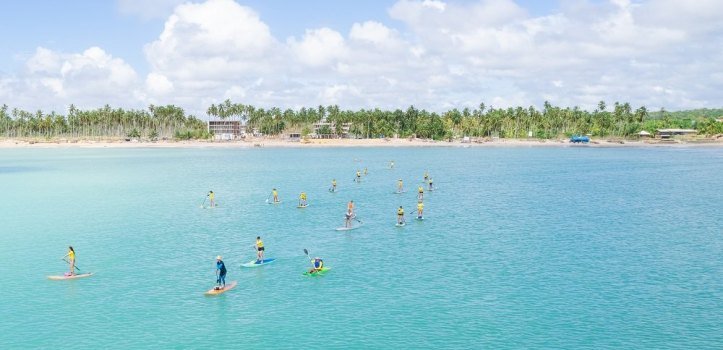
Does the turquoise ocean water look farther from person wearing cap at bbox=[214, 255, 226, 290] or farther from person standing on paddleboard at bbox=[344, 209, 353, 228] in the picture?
person standing on paddleboard at bbox=[344, 209, 353, 228]

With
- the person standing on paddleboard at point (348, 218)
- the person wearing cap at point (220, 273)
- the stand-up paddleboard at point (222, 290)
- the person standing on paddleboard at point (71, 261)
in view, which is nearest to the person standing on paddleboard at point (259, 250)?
the stand-up paddleboard at point (222, 290)

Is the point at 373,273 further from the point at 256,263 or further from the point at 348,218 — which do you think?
the point at 348,218

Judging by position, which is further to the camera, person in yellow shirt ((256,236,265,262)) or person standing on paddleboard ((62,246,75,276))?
person in yellow shirt ((256,236,265,262))

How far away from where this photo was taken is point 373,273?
4184cm

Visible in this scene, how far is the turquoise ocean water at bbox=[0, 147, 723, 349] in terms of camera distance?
101 ft

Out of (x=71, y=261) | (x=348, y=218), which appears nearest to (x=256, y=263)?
(x=71, y=261)

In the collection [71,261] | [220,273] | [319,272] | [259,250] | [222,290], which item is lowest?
[222,290]

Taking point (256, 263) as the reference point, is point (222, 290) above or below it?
below

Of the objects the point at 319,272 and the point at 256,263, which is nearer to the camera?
the point at 319,272

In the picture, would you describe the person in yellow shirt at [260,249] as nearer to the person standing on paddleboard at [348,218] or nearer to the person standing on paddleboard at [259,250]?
the person standing on paddleboard at [259,250]

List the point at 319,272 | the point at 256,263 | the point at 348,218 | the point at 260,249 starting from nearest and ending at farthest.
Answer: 1. the point at 319,272
2. the point at 256,263
3. the point at 260,249
4. the point at 348,218

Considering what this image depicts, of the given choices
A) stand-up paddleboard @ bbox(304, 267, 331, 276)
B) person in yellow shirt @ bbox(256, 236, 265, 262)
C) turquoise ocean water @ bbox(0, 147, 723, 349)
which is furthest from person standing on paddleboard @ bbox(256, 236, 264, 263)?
stand-up paddleboard @ bbox(304, 267, 331, 276)

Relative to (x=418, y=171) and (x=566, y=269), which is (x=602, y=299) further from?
(x=418, y=171)

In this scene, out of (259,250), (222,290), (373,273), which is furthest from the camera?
(259,250)
